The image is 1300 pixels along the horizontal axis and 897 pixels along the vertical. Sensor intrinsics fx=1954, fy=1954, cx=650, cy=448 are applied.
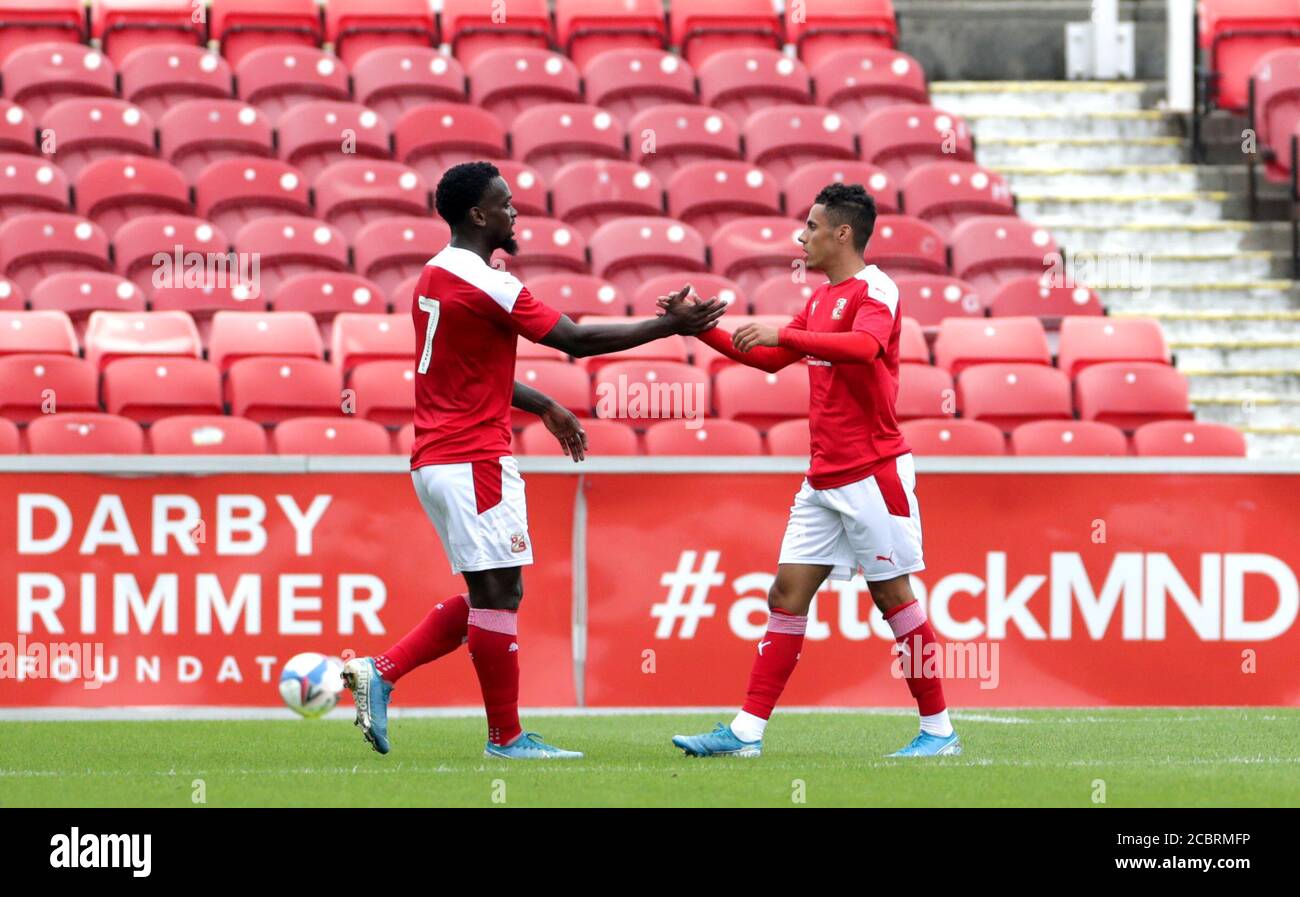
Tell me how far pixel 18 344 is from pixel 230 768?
15.8 feet

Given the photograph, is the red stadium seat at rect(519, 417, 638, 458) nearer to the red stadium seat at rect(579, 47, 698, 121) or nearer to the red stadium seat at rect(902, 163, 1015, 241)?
the red stadium seat at rect(902, 163, 1015, 241)

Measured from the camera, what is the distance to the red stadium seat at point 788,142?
43.4 feet

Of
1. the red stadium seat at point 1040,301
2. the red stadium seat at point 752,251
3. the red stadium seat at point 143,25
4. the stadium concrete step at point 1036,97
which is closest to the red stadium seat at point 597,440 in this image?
the red stadium seat at point 752,251

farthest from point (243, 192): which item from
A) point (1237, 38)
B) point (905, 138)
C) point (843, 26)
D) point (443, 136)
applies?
point (1237, 38)

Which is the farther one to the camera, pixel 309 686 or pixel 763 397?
pixel 763 397

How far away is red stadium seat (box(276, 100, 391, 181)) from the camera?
41.7 ft

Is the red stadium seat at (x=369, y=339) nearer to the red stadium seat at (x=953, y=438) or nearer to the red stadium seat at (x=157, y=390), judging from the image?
the red stadium seat at (x=157, y=390)

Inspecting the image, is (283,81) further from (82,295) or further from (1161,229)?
(1161,229)

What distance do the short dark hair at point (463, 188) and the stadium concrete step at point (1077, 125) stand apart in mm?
9103

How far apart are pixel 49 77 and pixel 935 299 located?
19.9 ft

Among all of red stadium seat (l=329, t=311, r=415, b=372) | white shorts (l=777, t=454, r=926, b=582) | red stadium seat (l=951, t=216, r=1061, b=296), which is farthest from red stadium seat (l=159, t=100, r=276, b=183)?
white shorts (l=777, t=454, r=926, b=582)

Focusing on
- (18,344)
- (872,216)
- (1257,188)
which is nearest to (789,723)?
(872,216)

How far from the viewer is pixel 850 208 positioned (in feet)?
20.1

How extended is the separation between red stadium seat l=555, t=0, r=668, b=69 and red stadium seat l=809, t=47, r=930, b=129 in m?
1.26
